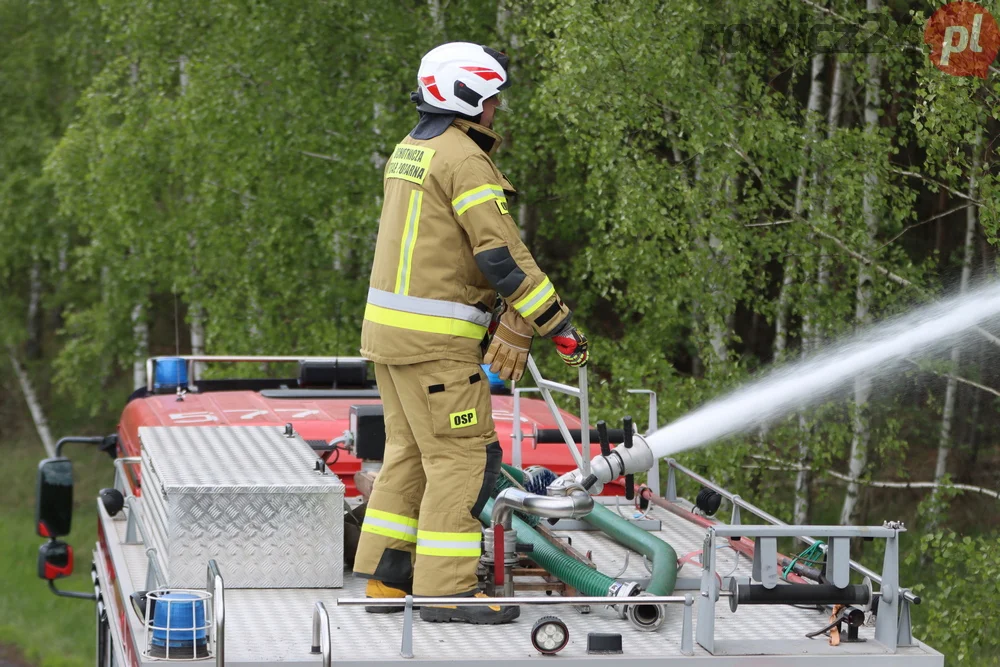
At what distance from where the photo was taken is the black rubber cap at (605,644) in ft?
13.7

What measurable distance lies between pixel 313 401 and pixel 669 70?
14.3 feet

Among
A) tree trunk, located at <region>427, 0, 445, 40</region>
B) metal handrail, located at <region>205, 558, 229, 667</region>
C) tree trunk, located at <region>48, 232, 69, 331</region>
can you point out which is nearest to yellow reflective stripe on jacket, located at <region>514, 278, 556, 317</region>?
metal handrail, located at <region>205, 558, 229, 667</region>

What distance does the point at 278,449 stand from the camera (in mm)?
5590

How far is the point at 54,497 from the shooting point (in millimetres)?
6691

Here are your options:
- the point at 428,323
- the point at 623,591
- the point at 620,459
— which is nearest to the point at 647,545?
the point at 620,459

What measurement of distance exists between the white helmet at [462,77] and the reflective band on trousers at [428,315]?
692 mm

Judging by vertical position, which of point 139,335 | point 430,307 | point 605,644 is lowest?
point 139,335

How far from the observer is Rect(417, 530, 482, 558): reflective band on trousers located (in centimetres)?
477

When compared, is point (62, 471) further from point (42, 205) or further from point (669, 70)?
point (42, 205)

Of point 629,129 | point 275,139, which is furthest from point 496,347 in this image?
point 275,139

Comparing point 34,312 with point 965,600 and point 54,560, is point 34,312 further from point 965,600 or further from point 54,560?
point 965,600

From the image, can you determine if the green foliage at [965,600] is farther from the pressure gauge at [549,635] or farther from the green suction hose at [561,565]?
the pressure gauge at [549,635]

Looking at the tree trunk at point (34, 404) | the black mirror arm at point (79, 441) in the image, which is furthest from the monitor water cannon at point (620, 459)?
the tree trunk at point (34, 404)

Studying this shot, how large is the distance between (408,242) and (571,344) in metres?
0.66
